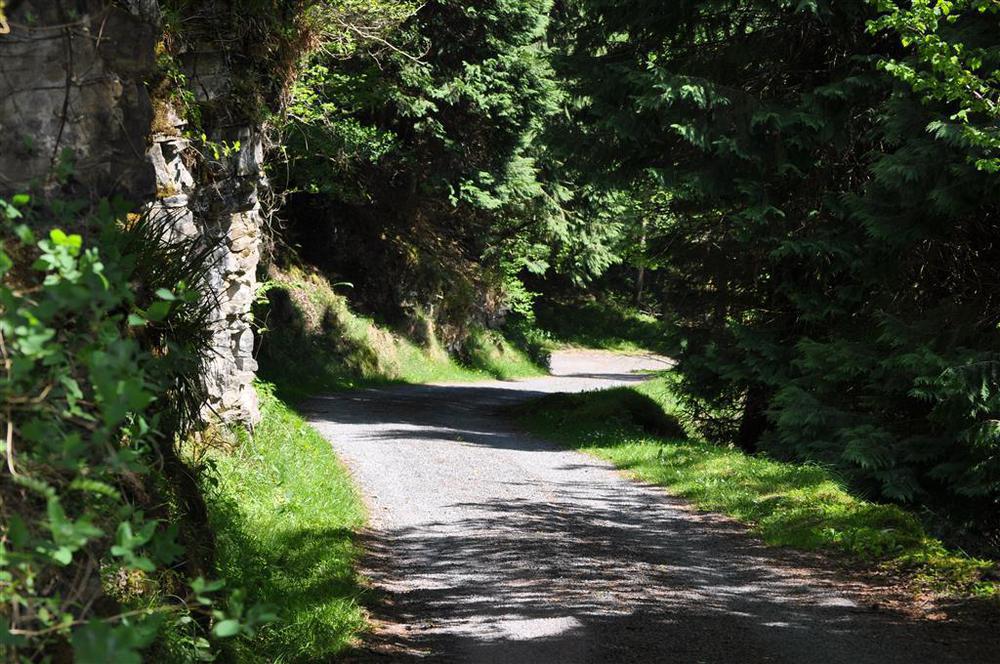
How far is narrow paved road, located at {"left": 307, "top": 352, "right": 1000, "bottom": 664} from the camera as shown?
681 cm

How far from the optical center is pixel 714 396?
685 inches

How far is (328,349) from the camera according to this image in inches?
1001

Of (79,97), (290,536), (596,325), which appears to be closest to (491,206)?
(290,536)

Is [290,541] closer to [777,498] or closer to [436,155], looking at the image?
[777,498]

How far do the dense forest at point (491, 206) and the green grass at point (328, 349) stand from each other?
4.2 inches

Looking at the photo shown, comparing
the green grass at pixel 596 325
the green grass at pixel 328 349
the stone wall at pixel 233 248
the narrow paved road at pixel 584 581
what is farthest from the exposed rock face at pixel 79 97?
the green grass at pixel 596 325

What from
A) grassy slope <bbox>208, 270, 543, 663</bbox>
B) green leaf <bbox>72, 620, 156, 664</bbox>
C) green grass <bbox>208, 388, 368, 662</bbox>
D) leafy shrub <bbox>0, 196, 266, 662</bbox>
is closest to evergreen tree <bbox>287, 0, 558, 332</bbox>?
grassy slope <bbox>208, 270, 543, 663</bbox>

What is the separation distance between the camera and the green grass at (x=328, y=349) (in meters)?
23.4

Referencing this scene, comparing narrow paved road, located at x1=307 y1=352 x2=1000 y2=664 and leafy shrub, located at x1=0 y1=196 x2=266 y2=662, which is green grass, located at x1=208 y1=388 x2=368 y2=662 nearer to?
narrow paved road, located at x1=307 y1=352 x2=1000 y2=664

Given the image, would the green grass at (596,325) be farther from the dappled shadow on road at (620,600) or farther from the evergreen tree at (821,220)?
the dappled shadow on road at (620,600)

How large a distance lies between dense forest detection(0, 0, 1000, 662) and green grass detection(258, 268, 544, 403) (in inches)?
4.2

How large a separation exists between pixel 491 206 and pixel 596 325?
24.4 m

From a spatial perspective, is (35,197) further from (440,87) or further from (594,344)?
(594,344)

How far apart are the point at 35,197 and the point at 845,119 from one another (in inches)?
518
